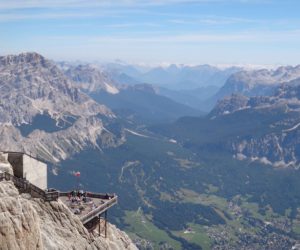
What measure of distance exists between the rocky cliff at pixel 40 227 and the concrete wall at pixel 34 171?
651 cm

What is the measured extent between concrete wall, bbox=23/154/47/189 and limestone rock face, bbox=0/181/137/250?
28.4ft

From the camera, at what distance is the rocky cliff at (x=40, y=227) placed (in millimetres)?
71375

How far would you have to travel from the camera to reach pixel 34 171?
104 meters

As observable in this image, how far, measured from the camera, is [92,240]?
101188mm

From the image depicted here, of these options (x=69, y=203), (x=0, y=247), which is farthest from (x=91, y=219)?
(x=0, y=247)

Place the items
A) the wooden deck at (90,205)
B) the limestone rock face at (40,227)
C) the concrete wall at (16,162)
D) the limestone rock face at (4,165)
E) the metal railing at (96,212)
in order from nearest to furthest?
the limestone rock face at (40,227), the limestone rock face at (4,165), the concrete wall at (16,162), the metal railing at (96,212), the wooden deck at (90,205)

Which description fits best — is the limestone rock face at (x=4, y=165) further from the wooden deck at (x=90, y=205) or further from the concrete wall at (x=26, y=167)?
the wooden deck at (x=90, y=205)

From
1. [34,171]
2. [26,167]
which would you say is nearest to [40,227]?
[26,167]

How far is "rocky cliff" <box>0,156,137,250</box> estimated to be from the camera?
71.4 meters

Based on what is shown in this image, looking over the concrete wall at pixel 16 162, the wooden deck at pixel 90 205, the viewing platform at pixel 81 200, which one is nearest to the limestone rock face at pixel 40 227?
the viewing platform at pixel 81 200

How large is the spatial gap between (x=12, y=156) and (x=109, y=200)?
27.6 meters

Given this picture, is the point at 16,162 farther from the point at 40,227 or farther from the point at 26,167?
the point at 40,227

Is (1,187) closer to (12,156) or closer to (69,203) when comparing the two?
(12,156)

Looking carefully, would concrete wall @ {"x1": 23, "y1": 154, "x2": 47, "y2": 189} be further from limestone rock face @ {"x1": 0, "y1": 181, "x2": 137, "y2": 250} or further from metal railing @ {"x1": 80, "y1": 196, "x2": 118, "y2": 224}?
metal railing @ {"x1": 80, "y1": 196, "x2": 118, "y2": 224}
